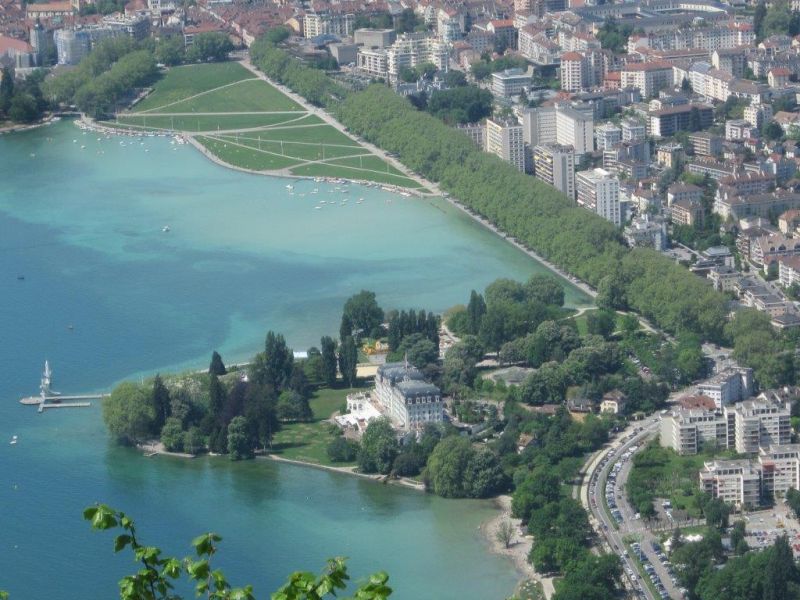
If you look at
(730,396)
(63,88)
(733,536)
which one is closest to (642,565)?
(733,536)

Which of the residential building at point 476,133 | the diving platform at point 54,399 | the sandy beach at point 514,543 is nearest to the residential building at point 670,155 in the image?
the residential building at point 476,133

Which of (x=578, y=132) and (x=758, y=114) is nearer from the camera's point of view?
(x=578, y=132)

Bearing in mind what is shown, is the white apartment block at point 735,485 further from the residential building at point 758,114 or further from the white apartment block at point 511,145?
the residential building at point 758,114

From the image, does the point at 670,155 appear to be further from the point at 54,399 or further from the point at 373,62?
the point at 54,399

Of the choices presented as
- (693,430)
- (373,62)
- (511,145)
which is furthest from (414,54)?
(693,430)

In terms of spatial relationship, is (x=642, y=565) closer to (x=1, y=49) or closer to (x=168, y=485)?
(x=168, y=485)

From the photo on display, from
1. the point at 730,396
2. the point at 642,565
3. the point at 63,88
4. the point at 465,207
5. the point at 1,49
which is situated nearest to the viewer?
the point at 642,565
